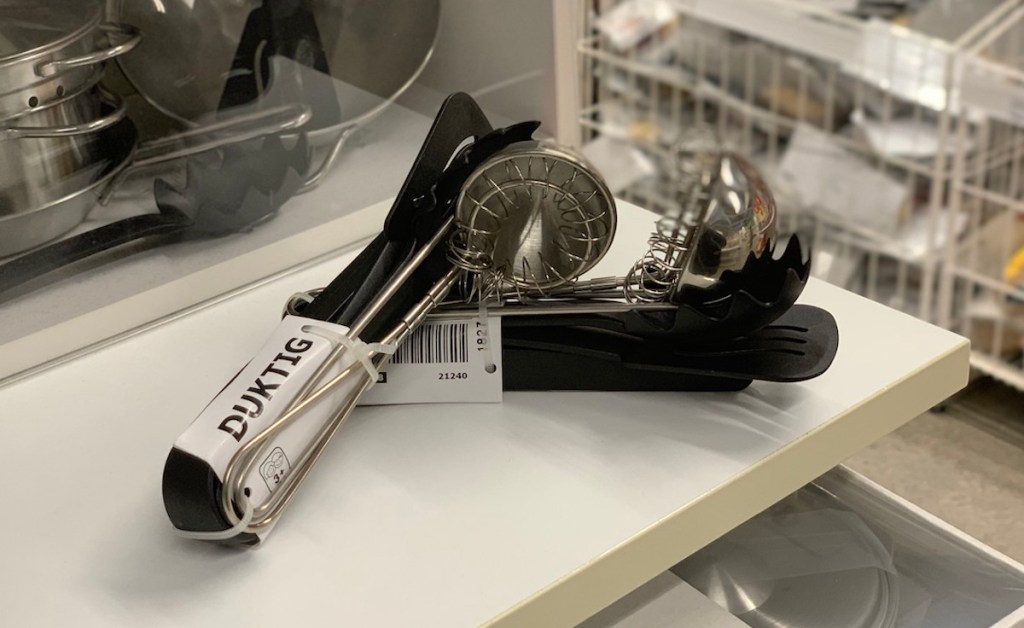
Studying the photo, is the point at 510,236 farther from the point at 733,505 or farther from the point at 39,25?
the point at 39,25

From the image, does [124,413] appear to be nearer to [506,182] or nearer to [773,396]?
[506,182]

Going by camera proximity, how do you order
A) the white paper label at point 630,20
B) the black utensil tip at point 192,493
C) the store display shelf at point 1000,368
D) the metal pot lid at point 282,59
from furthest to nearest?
the white paper label at point 630,20 < the store display shelf at point 1000,368 < the metal pot lid at point 282,59 < the black utensil tip at point 192,493

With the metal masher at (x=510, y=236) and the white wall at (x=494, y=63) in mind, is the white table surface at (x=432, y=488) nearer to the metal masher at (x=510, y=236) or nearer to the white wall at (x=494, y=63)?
the metal masher at (x=510, y=236)

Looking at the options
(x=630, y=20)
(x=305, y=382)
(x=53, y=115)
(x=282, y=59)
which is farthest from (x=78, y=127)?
(x=630, y=20)

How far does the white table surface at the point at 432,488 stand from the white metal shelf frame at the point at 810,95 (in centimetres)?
60

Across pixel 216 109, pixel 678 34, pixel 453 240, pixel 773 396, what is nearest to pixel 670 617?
pixel 773 396

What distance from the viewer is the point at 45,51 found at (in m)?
0.67

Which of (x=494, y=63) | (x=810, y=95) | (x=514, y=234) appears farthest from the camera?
(x=810, y=95)

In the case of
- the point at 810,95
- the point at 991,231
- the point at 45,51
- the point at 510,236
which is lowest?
the point at 991,231

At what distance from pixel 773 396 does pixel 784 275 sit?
9cm

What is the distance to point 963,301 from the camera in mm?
1271

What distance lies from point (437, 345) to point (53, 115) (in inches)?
10.7

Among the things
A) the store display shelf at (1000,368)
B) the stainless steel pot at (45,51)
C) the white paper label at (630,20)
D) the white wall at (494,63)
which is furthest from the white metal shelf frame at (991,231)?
the stainless steel pot at (45,51)

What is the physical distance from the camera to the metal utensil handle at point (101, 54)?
2.22 ft
